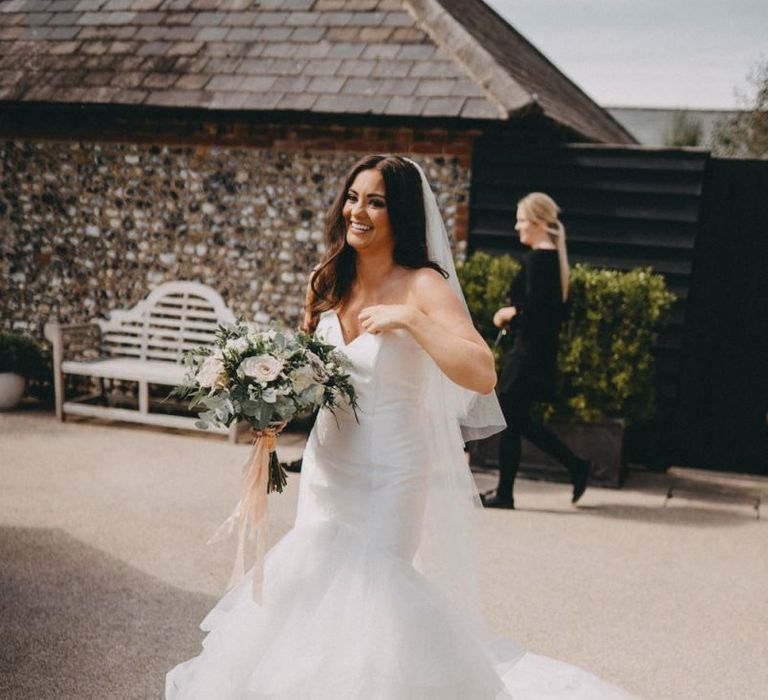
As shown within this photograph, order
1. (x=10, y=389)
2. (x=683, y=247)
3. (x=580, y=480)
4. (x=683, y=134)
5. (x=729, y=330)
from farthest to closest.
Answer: (x=683, y=134) < (x=10, y=389) < (x=729, y=330) < (x=683, y=247) < (x=580, y=480)

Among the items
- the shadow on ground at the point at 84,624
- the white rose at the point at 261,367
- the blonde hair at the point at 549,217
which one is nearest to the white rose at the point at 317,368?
the white rose at the point at 261,367

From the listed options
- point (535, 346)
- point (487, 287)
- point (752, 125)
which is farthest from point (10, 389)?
point (752, 125)

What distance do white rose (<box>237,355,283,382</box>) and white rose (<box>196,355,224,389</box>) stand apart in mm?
77

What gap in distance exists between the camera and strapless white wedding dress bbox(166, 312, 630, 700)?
2.71m

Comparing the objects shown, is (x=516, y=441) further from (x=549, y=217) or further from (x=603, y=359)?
(x=549, y=217)

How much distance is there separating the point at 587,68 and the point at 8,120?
3034 cm

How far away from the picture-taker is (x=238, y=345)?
2.92m

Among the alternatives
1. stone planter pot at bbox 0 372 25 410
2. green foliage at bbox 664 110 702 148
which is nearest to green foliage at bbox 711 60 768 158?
A: green foliage at bbox 664 110 702 148

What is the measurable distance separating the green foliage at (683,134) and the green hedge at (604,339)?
909 inches

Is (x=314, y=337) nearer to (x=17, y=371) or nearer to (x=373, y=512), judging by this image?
(x=373, y=512)

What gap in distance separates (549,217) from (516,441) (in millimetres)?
1599

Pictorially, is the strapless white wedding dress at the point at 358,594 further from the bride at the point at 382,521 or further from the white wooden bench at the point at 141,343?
the white wooden bench at the point at 141,343

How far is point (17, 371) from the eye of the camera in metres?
8.55

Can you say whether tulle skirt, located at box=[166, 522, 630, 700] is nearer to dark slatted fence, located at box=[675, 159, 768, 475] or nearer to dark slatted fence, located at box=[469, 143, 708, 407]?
dark slatted fence, located at box=[469, 143, 708, 407]
